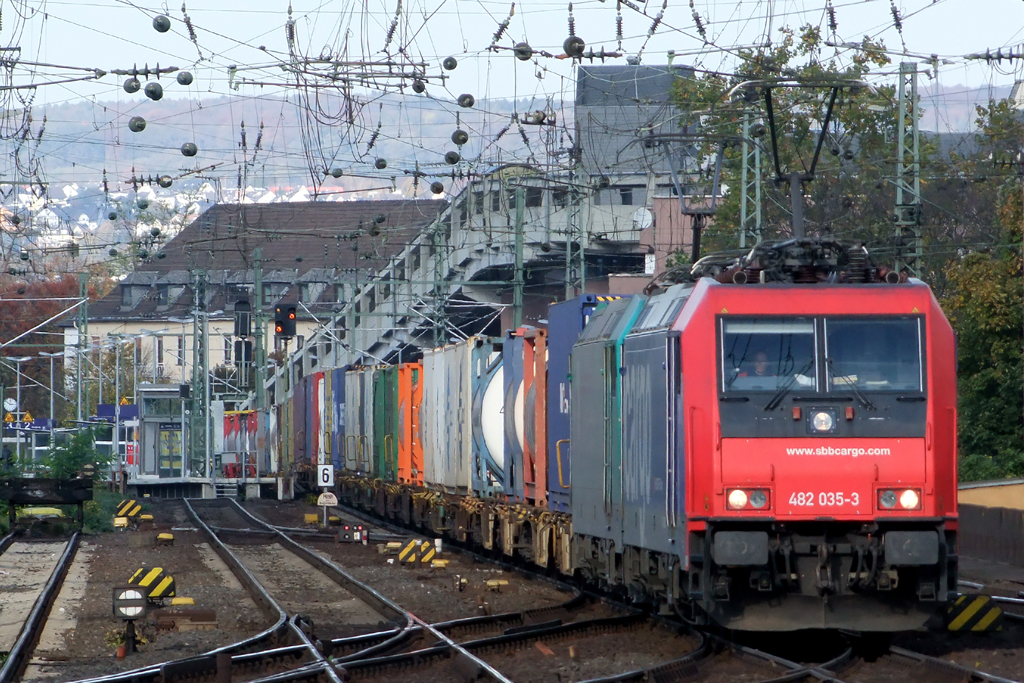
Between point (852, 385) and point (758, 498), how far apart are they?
112 centimetres

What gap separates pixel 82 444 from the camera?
34.8 meters

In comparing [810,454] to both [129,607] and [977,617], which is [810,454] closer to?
[977,617]

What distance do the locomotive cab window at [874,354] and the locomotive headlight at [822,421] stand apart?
8.7 inches

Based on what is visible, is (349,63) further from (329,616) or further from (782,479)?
(782,479)

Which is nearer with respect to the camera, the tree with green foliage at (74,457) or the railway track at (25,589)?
the railway track at (25,589)

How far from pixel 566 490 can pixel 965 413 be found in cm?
1905

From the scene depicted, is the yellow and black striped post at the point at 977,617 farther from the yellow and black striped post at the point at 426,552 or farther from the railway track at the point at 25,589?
the yellow and black striped post at the point at 426,552

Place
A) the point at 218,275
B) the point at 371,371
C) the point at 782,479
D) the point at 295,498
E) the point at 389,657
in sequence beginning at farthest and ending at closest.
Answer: the point at 218,275 → the point at 295,498 → the point at 371,371 → the point at 389,657 → the point at 782,479

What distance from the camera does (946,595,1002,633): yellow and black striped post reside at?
501 inches

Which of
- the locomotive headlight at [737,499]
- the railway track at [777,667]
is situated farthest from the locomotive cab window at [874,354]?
the railway track at [777,667]

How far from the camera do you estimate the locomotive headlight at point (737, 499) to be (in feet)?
35.6

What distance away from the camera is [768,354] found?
11.1 m

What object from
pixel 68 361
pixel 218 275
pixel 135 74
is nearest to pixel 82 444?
pixel 135 74

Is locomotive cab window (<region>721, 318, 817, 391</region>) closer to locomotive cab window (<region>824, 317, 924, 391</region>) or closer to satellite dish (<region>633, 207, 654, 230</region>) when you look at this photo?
locomotive cab window (<region>824, 317, 924, 391</region>)
